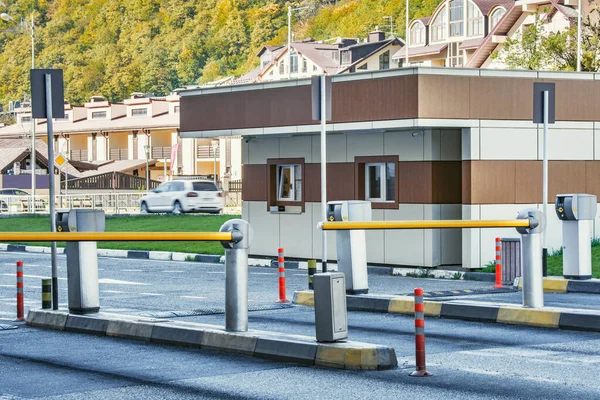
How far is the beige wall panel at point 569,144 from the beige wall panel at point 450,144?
1538 mm

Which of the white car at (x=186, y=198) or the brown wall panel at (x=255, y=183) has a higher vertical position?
the brown wall panel at (x=255, y=183)

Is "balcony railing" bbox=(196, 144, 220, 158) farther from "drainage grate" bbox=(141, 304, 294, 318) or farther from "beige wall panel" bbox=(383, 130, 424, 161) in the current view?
"drainage grate" bbox=(141, 304, 294, 318)

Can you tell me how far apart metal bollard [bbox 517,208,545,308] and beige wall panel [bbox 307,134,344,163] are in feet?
34.5

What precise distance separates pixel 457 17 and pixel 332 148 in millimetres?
73303

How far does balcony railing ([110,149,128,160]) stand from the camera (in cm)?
10000

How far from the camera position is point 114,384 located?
1016cm

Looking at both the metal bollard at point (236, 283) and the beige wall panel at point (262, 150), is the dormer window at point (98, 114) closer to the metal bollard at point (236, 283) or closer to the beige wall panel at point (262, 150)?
the beige wall panel at point (262, 150)

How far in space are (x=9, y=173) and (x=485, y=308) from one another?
7614 centimetres

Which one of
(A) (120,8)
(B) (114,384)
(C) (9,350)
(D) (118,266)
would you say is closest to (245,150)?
(D) (118,266)

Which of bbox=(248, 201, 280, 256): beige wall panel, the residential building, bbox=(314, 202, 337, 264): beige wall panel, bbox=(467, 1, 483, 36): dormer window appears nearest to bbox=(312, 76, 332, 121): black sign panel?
the residential building

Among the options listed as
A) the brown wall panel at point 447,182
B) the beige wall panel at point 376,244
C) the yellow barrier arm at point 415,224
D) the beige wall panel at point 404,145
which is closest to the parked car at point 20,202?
the beige wall panel at point 376,244

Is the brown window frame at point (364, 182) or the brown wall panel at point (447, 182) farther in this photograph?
the brown window frame at point (364, 182)

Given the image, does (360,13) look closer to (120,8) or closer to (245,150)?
(120,8)

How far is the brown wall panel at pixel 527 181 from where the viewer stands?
22.9 m
